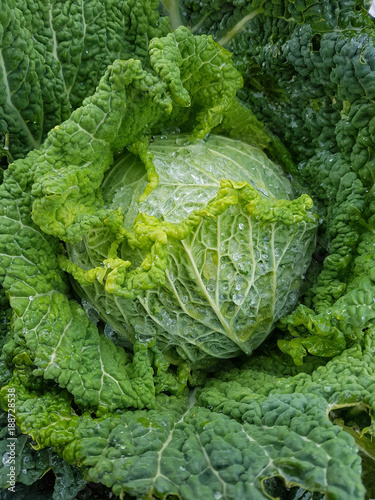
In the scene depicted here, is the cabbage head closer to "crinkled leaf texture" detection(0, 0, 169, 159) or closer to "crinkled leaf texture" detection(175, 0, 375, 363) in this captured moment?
"crinkled leaf texture" detection(175, 0, 375, 363)

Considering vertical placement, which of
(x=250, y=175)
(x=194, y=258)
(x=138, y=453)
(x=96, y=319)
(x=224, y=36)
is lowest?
(x=138, y=453)

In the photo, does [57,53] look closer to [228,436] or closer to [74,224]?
[74,224]

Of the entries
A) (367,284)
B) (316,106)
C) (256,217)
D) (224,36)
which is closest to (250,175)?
(256,217)

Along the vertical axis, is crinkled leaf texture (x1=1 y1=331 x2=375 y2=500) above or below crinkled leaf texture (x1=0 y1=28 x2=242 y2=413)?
below

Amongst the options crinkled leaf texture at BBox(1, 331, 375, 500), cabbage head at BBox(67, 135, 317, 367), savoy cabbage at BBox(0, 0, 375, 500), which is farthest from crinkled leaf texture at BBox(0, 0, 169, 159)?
crinkled leaf texture at BBox(1, 331, 375, 500)

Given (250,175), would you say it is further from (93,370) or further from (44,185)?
(93,370)

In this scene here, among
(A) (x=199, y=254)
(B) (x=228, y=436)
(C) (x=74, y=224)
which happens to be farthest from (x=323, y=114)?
(B) (x=228, y=436)

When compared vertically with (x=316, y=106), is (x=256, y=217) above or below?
below
